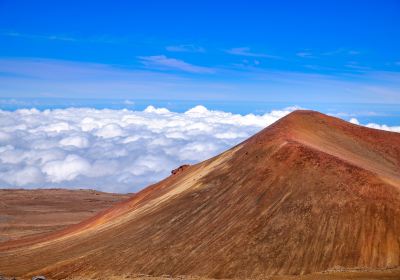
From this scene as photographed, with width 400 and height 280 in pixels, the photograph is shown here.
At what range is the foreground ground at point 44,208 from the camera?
10162 cm

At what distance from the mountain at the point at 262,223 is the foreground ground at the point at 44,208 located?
42.0 metres

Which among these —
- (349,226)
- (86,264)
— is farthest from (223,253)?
(86,264)

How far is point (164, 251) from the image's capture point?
4522 cm

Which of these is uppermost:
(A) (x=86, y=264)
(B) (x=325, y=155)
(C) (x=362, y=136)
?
(C) (x=362, y=136)

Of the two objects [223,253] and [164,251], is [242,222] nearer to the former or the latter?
[223,253]

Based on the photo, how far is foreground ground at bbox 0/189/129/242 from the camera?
102m

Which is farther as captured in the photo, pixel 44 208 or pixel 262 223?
pixel 44 208

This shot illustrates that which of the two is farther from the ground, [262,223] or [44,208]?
[262,223]

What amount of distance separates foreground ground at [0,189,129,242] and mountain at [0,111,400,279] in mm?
41955

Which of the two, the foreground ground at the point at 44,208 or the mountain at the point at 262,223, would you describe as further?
the foreground ground at the point at 44,208

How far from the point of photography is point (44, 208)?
13275 cm

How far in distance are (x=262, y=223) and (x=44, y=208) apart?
100154 mm

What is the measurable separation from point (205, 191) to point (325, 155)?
1285cm

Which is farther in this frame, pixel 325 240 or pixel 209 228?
pixel 209 228
